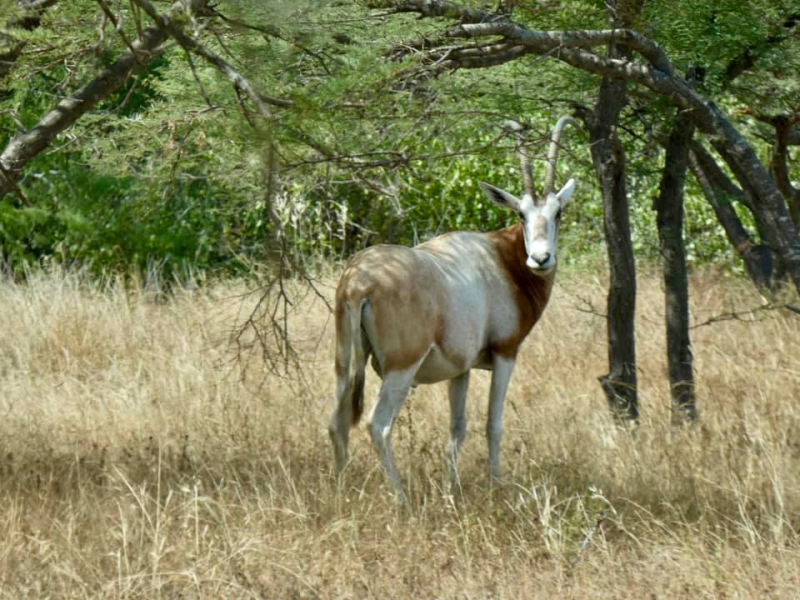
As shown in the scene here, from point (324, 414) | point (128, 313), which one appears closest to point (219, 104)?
point (324, 414)

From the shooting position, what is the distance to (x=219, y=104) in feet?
17.6

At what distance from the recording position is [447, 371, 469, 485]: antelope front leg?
733cm

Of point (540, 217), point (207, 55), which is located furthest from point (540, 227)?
point (207, 55)

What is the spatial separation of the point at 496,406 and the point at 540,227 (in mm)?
1054

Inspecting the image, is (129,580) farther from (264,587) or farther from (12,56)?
(12,56)

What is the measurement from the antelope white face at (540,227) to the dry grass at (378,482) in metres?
1.12

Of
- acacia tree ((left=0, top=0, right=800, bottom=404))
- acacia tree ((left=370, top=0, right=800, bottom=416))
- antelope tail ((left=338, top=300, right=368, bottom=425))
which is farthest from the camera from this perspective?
antelope tail ((left=338, top=300, right=368, bottom=425))

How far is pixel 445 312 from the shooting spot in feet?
22.4

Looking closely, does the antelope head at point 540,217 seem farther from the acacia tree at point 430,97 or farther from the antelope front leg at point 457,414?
the antelope front leg at point 457,414

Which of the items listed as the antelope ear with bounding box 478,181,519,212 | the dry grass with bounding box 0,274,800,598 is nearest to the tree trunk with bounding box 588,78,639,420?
the dry grass with bounding box 0,274,800,598

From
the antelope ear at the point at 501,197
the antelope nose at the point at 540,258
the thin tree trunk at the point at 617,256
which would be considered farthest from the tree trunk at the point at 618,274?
the antelope nose at the point at 540,258

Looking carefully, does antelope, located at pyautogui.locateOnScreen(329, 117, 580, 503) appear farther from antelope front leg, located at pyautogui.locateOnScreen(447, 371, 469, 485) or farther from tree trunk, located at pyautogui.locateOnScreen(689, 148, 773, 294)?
tree trunk, located at pyautogui.locateOnScreen(689, 148, 773, 294)

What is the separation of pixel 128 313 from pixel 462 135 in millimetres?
4944

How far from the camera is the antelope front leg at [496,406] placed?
7.25m
